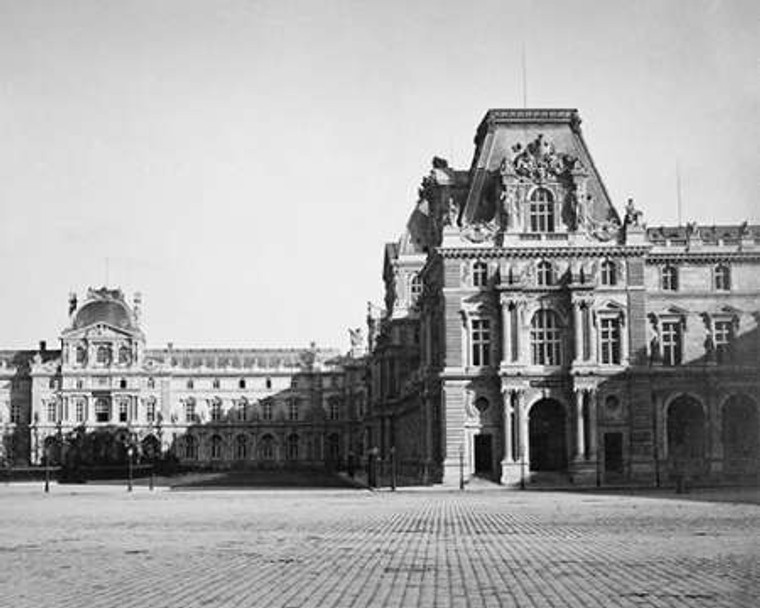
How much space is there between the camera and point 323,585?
18.9 m

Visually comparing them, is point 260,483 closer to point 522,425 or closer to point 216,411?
point 522,425

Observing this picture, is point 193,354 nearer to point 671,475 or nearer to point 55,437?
point 55,437

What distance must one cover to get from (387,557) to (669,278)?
52330mm

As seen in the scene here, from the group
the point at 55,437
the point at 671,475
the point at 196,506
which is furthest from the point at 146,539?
the point at 55,437

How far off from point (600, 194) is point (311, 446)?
97.2m

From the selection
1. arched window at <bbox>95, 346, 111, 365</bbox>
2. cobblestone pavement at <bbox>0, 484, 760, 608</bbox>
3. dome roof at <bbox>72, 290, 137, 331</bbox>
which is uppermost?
dome roof at <bbox>72, 290, 137, 331</bbox>

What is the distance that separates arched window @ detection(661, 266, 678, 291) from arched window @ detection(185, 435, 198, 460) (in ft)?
318

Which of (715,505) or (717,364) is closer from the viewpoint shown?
(715,505)

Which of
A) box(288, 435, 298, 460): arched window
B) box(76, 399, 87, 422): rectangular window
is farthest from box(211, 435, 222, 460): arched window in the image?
box(76, 399, 87, 422): rectangular window

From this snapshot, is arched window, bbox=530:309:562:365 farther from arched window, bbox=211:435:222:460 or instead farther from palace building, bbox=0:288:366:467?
arched window, bbox=211:435:222:460

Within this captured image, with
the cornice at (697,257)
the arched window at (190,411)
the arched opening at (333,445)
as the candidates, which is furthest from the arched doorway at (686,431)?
the arched window at (190,411)

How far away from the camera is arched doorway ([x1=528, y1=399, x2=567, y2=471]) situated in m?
68.8

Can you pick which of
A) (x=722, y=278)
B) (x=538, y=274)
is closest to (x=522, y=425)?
(x=538, y=274)

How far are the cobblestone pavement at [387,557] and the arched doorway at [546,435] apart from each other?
26.8m
